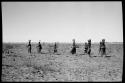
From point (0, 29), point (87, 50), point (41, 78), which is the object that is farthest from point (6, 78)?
point (87, 50)

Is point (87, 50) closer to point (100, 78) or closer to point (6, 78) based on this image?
point (100, 78)

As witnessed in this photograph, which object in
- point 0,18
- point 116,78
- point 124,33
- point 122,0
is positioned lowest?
point 116,78

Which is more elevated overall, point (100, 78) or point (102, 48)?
point (102, 48)

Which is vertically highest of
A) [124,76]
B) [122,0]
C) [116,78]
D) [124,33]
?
[122,0]

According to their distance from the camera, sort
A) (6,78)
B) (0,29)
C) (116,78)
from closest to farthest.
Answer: (0,29)
(6,78)
(116,78)

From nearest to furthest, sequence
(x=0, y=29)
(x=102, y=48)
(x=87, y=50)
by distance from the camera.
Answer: (x=0, y=29)
(x=102, y=48)
(x=87, y=50)

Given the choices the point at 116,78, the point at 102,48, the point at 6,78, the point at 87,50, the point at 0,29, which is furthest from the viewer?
the point at 87,50

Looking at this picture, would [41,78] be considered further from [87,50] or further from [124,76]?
[87,50]

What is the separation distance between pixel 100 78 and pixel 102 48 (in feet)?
39.0

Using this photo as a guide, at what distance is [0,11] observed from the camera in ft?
13.5

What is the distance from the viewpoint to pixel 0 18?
13.3 feet

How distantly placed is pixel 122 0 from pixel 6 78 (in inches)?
282

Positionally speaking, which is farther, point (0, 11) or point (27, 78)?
point (27, 78)

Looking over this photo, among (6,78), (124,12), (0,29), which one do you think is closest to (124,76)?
(124,12)
